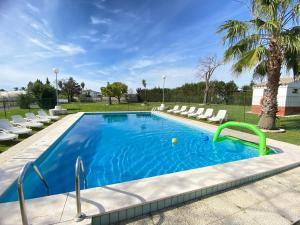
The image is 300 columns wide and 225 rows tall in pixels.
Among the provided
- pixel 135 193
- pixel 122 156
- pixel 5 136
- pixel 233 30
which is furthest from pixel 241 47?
pixel 5 136

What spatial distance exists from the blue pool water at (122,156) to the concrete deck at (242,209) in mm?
2273

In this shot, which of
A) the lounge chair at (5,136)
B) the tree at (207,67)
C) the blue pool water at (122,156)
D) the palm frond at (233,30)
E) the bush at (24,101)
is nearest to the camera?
the blue pool water at (122,156)

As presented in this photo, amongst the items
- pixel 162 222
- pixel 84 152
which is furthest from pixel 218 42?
pixel 162 222

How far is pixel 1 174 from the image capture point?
4.00 meters

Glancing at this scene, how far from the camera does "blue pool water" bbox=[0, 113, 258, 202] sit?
4746mm

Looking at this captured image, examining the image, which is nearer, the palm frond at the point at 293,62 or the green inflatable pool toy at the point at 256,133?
the green inflatable pool toy at the point at 256,133

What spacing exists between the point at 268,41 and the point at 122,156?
806cm

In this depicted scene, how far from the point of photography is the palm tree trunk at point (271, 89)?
8.12 m

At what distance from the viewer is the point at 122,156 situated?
6.68 m

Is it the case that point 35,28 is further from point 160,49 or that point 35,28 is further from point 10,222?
point 160,49

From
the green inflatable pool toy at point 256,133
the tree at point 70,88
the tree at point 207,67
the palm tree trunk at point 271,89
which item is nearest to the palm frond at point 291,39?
the palm tree trunk at point 271,89

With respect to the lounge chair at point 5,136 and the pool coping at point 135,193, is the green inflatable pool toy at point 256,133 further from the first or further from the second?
the lounge chair at point 5,136

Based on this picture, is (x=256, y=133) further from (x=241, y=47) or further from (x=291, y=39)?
(x=241, y=47)

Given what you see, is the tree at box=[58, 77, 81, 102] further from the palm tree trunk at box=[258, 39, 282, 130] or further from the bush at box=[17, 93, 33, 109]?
the palm tree trunk at box=[258, 39, 282, 130]
